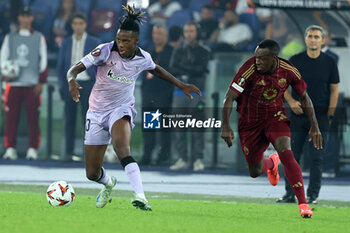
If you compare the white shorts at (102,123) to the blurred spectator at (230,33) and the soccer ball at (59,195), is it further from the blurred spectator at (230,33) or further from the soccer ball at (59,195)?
the blurred spectator at (230,33)

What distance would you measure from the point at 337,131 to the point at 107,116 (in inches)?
271

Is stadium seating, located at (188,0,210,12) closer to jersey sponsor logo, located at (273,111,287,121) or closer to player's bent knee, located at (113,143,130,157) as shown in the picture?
jersey sponsor logo, located at (273,111,287,121)

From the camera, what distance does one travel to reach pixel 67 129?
17359 millimetres

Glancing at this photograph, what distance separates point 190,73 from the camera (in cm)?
1612

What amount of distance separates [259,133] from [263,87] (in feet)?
1.98

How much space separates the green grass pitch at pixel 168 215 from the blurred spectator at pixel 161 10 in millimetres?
5626

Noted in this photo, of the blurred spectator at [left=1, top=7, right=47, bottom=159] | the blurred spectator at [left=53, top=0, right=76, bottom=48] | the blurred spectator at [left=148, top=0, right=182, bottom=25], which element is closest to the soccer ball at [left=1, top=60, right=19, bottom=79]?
the blurred spectator at [left=1, top=7, right=47, bottom=159]

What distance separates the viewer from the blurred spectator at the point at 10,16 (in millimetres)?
17906

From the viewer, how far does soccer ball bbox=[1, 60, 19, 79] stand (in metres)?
17.3

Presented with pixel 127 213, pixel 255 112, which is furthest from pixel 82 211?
pixel 255 112

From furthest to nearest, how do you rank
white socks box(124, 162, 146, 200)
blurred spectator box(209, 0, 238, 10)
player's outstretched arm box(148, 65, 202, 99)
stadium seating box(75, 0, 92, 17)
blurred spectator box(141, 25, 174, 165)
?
stadium seating box(75, 0, 92, 17)
blurred spectator box(209, 0, 238, 10)
blurred spectator box(141, 25, 174, 165)
player's outstretched arm box(148, 65, 202, 99)
white socks box(124, 162, 146, 200)

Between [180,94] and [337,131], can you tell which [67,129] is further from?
[337,131]

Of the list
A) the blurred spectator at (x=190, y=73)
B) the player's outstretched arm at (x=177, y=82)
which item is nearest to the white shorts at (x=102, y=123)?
the player's outstretched arm at (x=177, y=82)

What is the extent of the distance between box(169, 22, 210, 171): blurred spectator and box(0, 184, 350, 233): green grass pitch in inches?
149
